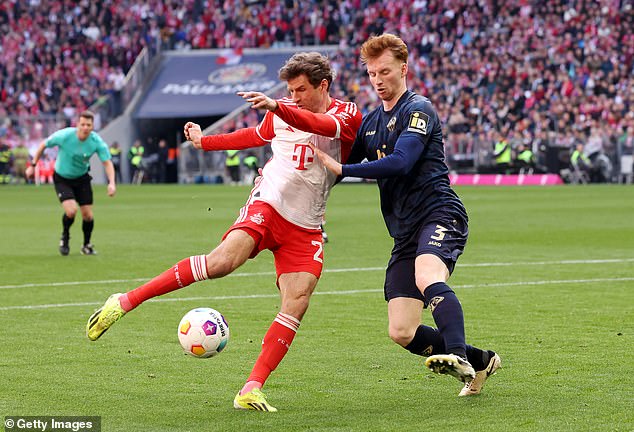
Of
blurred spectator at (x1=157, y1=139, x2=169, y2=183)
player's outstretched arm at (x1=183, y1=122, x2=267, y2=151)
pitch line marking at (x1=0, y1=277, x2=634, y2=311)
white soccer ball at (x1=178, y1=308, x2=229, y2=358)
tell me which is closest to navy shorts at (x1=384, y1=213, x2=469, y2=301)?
white soccer ball at (x1=178, y1=308, x2=229, y2=358)

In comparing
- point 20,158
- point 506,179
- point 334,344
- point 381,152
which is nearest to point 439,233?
point 381,152

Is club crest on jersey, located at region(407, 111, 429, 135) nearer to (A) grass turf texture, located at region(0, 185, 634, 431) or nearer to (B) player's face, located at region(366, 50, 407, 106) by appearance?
(B) player's face, located at region(366, 50, 407, 106)

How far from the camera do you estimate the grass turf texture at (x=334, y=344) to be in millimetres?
6484

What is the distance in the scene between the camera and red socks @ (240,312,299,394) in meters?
6.91

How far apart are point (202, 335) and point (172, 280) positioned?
14.5 inches

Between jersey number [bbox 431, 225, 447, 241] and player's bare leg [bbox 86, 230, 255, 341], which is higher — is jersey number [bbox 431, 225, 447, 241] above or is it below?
above

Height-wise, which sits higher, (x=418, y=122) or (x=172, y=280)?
(x=418, y=122)

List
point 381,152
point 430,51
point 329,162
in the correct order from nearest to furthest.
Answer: point 329,162, point 381,152, point 430,51

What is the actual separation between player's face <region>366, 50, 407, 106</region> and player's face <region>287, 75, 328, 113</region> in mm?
324

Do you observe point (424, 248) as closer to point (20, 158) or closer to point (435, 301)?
point (435, 301)

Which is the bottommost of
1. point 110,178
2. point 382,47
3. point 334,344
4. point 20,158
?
point 20,158

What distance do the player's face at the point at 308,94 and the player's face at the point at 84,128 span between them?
→ 1033 cm

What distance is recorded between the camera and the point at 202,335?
704cm

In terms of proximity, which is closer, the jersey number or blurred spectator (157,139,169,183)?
the jersey number
